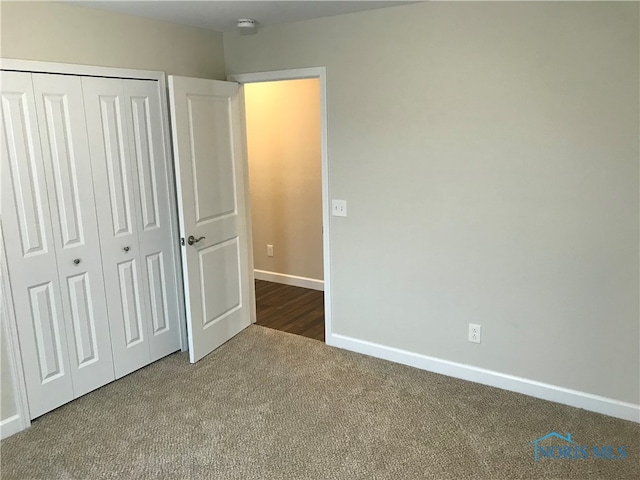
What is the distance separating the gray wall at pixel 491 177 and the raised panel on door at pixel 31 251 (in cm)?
158

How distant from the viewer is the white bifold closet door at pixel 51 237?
2.42 m

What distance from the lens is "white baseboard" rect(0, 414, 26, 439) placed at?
2.49 metres

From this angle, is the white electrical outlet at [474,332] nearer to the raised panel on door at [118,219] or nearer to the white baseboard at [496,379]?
the white baseboard at [496,379]

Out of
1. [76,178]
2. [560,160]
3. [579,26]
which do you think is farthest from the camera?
[76,178]

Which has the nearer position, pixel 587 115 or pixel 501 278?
pixel 587 115

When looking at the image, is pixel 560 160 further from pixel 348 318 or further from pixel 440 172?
pixel 348 318

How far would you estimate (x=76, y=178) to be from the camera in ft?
8.80

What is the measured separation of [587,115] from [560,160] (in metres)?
0.24

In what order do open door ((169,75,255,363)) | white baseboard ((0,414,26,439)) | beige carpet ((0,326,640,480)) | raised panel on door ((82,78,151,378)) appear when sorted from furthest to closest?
open door ((169,75,255,363))
raised panel on door ((82,78,151,378))
white baseboard ((0,414,26,439))
beige carpet ((0,326,640,480))

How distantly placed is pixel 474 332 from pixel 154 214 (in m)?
2.17

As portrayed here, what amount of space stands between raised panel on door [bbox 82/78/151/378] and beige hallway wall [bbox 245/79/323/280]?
6.23ft

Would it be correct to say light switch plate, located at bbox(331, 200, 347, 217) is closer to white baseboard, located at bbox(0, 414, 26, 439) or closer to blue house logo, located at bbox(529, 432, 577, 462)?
blue house logo, located at bbox(529, 432, 577, 462)

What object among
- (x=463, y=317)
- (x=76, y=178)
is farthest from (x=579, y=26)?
(x=76, y=178)

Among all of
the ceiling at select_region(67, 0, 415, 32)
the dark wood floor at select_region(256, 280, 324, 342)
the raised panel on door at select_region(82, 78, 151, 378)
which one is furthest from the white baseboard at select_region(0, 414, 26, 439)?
the ceiling at select_region(67, 0, 415, 32)
